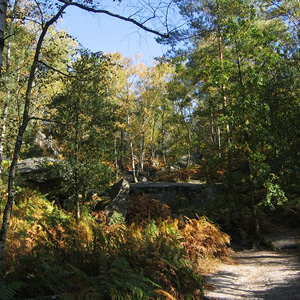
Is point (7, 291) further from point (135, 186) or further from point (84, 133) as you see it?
point (135, 186)

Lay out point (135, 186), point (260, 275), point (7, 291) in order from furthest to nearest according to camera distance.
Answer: point (135, 186)
point (260, 275)
point (7, 291)

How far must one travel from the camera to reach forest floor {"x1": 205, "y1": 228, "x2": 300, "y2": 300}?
4.68 metres

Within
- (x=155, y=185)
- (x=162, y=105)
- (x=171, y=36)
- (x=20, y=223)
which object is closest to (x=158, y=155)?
(x=162, y=105)

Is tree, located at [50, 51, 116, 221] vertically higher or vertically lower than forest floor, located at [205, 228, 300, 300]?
higher

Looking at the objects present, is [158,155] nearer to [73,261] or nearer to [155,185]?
[155,185]

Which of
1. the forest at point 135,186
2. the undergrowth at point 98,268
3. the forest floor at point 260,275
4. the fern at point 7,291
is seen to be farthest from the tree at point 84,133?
the fern at point 7,291

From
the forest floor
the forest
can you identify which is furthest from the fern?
the forest floor

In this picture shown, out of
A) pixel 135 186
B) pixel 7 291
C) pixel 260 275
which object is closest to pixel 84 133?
pixel 135 186

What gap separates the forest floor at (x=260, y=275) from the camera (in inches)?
184

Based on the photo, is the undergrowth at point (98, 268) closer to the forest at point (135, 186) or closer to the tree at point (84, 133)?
the forest at point (135, 186)

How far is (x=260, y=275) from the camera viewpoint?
5.82m

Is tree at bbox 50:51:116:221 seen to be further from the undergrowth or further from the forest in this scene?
the undergrowth

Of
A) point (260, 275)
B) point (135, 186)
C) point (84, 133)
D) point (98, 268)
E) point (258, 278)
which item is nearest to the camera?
point (98, 268)

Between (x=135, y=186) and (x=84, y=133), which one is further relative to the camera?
(x=135, y=186)
